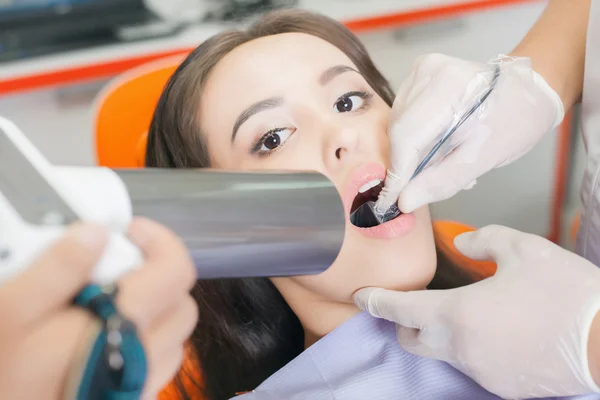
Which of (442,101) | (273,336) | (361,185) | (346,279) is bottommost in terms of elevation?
(273,336)

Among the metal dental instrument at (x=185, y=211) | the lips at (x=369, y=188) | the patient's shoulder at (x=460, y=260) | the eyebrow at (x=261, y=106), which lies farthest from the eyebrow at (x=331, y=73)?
the patient's shoulder at (x=460, y=260)

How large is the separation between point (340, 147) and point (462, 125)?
17 cm

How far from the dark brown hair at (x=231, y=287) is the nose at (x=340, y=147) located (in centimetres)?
21

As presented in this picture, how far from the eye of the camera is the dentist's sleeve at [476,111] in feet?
2.35

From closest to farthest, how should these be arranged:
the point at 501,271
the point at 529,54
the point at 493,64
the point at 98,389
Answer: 1. the point at 98,389
2. the point at 501,271
3. the point at 493,64
4. the point at 529,54

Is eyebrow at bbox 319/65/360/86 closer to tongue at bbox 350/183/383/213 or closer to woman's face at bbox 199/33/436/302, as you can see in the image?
woman's face at bbox 199/33/436/302

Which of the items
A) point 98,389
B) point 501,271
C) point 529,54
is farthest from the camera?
point 529,54

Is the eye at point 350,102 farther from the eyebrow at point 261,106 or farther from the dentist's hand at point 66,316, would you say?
the dentist's hand at point 66,316

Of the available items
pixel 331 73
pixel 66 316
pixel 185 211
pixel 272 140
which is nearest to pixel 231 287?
pixel 272 140

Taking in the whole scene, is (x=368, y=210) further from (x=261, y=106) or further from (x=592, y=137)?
(x=592, y=137)

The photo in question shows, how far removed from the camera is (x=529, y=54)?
0.91m

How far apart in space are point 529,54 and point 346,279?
504mm

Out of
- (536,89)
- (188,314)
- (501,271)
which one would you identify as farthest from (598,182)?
(188,314)

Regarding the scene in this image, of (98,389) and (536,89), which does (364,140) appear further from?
(98,389)
